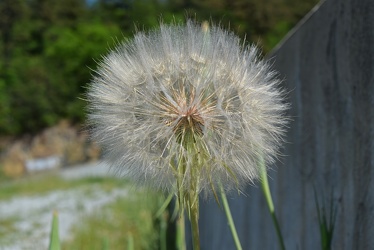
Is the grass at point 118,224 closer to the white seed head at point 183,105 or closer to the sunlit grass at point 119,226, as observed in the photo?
the sunlit grass at point 119,226

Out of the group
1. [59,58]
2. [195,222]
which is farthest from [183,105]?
[59,58]

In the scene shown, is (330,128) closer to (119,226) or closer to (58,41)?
(119,226)

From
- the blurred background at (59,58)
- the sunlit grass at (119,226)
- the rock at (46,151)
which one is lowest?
the sunlit grass at (119,226)

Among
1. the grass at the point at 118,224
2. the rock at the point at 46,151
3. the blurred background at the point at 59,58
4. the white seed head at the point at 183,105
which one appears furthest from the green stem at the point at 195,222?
the rock at the point at 46,151

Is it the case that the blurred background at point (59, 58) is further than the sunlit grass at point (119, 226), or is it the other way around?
the blurred background at point (59, 58)

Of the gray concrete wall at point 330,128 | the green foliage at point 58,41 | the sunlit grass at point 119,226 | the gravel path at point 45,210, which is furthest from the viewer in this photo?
the green foliage at point 58,41

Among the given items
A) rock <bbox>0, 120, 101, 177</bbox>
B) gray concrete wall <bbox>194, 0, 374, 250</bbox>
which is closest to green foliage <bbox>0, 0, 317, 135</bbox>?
rock <bbox>0, 120, 101, 177</bbox>

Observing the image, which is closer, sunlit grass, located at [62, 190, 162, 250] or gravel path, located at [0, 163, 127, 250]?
sunlit grass, located at [62, 190, 162, 250]

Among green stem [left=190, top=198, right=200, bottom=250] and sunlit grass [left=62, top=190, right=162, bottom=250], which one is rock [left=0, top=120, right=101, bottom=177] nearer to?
sunlit grass [left=62, top=190, right=162, bottom=250]
